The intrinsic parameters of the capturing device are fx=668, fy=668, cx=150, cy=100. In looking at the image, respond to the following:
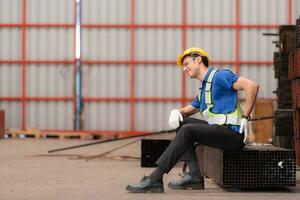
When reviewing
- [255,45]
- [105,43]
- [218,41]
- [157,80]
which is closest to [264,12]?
[255,45]

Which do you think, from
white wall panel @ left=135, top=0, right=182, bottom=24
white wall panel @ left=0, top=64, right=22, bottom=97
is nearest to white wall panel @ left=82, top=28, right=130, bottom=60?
white wall panel @ left=135, top=0, right=182, bottom=24

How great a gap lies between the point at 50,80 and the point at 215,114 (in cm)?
1433

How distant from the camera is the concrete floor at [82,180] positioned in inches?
227

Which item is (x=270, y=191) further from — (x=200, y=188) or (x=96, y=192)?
(x=96, y=192)

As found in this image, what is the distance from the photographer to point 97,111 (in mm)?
19719

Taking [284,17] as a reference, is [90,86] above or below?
below

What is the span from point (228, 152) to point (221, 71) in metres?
0.73

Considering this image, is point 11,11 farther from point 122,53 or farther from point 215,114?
point 215,114

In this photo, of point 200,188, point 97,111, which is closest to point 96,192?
point 200,188

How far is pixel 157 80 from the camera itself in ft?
64.8

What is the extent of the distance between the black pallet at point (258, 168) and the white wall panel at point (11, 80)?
14.6 metres

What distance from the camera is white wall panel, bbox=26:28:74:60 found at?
19.9m

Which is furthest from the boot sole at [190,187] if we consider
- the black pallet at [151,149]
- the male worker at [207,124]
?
the black pallet at [151,149]

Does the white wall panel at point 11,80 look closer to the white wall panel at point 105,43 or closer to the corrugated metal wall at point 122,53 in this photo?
the corrugated metal wall at point 122,53
